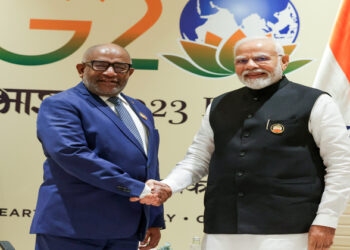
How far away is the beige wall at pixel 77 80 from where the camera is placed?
4355 mm

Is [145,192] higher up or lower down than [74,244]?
higher up

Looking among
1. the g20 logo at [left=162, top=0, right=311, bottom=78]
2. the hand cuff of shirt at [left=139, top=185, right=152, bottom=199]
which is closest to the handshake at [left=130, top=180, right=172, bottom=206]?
the hand cuff of shirt at [left=139, top=185, right=152, bottom=199]

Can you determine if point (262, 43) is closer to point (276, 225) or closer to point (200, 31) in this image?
point (276, 225)

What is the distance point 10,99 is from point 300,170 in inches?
116

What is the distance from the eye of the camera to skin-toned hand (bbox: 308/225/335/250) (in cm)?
232

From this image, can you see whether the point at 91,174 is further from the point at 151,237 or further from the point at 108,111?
the point at 151,237

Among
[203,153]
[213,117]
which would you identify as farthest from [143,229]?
[213,117]

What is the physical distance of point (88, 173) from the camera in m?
2.52

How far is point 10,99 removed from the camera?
443 centimetres

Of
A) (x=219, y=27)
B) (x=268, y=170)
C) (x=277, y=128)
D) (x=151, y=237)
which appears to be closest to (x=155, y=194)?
(x=151, y=237)

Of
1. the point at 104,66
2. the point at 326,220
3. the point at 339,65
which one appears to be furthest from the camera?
the point at 339,65

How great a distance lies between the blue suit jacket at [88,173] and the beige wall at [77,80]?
1.64 metres

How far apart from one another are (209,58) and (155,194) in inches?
79.0

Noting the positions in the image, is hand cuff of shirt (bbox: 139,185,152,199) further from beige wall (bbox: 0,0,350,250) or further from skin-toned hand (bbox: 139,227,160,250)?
beige wall (bbox: 0,0,350,250)
